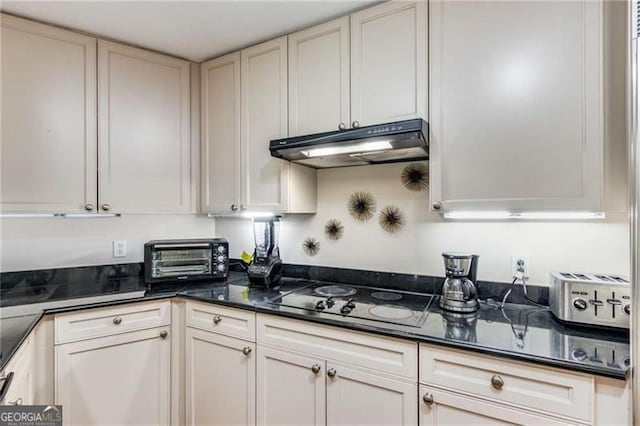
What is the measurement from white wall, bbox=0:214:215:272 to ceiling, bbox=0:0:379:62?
1.11 metres

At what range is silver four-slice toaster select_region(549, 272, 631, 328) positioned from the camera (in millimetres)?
1224

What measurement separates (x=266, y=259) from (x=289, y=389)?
0.77 metres

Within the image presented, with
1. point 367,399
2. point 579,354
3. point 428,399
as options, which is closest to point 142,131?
point 367,399

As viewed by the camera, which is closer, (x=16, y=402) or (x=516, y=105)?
(x=16, y=402)

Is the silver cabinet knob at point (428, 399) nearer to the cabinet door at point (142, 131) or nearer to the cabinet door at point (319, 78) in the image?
the cabinet door at point (319, 78)

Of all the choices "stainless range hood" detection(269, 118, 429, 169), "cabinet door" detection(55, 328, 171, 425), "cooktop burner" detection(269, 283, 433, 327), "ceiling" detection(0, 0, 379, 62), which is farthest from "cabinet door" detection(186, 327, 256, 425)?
"ceiling" detection(0, 0, 379, 62)

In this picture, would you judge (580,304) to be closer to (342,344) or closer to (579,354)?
(579,354)

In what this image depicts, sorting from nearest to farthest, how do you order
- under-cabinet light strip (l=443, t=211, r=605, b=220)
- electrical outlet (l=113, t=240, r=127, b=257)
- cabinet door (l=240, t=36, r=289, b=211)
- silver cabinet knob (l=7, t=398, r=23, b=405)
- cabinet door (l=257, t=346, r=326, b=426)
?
silver cabinet knob (l=7, t=398, r=23, b=405), under-cabinet light strip (l=443, t=211, r=605, b=220), cabinet door (l=257, t=346, r=326, b=426), cabinet door (l=240, t=36, r=289, b=211), electrical outlet (l=113, t=240, r=127, b=257)

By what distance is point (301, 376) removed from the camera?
154cm

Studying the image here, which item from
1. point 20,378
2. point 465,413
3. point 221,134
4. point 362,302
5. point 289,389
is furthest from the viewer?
point 221,134

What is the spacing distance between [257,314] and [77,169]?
1301 millimetres

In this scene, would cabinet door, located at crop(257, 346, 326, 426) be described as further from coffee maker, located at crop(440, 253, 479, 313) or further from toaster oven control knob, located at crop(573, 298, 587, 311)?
toaster oven control knob, located at crop(573, 298, 587, 311)

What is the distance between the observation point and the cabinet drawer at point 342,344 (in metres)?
1.31

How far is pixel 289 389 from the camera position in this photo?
158 centimetres
